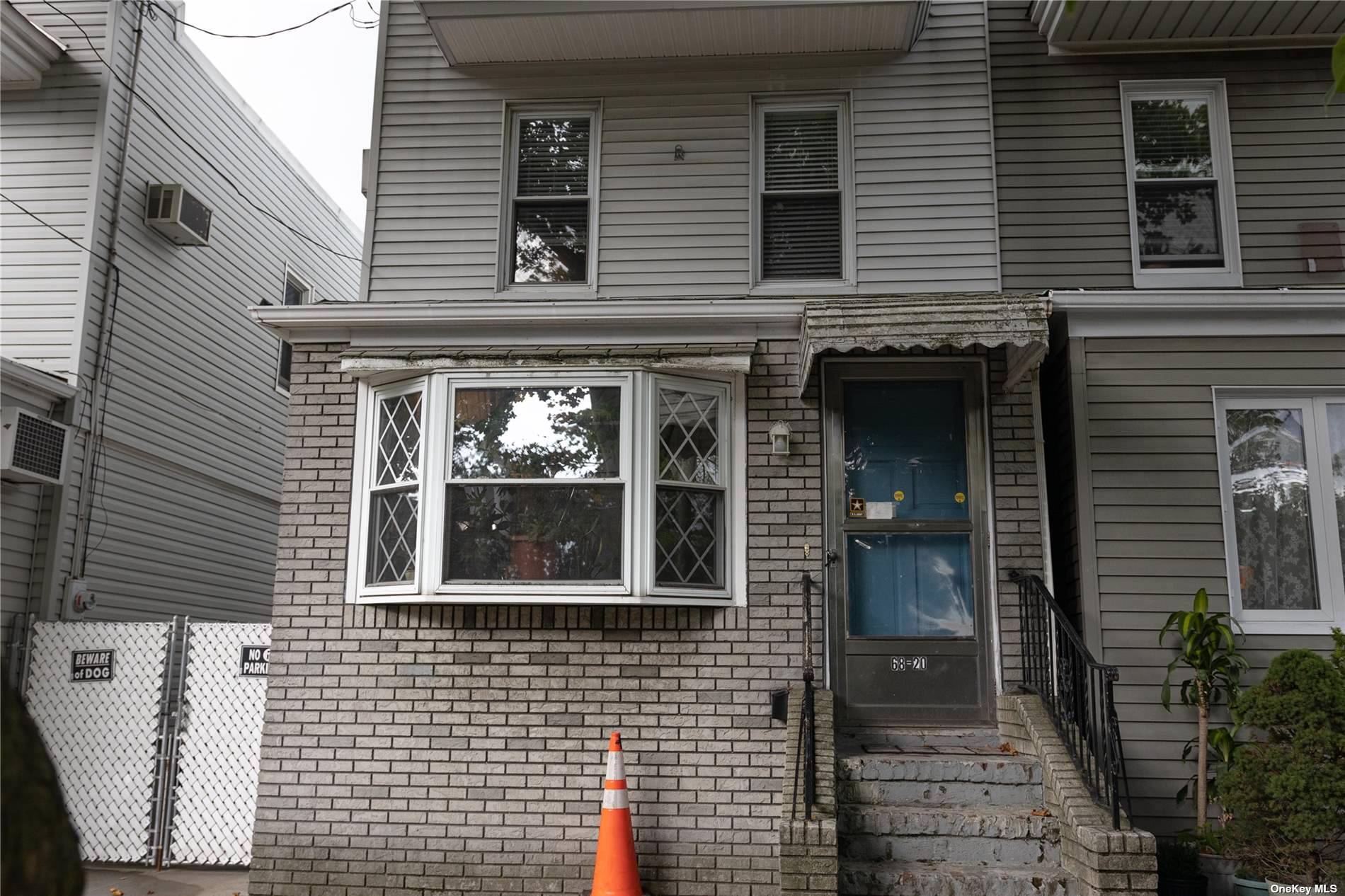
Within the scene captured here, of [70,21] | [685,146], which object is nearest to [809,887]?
[685,146]

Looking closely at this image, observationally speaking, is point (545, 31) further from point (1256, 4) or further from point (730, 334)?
point (1256, 4)

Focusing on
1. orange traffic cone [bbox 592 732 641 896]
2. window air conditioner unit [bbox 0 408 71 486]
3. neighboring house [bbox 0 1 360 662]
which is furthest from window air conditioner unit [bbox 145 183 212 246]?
orange traffic cone [bbox 592 732 641 896]

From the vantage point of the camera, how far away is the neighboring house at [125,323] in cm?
891

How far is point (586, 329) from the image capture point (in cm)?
729

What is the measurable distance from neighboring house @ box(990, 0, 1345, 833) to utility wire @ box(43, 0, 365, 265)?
5.09 meters

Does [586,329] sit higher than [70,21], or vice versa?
[70,21]

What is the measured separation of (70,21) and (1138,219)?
30.5 ft

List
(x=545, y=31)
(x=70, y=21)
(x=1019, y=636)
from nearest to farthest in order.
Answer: (x=1019, y=636)
(x=545, y=31)
(x=70, y=21)

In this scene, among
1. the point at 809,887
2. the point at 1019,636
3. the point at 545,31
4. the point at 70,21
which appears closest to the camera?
the point at 809,887

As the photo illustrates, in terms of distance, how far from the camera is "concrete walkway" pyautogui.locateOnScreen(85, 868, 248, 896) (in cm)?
709

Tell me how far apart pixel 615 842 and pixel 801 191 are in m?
4.63

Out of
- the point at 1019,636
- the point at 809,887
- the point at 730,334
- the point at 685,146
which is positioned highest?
the point at 685,146

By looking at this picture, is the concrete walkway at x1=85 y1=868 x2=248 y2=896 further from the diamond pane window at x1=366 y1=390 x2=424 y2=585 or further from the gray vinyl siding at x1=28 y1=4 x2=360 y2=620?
the gray vinyl siding at x1=28 y1=4 x2=360 y2=620

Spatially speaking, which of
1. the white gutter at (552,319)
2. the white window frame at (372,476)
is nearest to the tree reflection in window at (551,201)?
the white gutter at (552,319)
